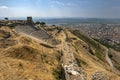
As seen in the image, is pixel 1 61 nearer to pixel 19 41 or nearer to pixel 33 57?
pixel 33 57

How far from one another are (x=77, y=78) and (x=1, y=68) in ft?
32.0

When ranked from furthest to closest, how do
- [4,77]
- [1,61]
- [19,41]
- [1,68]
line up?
[19,41] → [1,61] → [1,68] → [4,77]

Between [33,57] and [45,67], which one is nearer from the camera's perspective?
[45,67]

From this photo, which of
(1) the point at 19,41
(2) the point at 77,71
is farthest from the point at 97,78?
(1) the point at 19,41

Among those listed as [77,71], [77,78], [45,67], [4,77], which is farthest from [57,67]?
[4,77]

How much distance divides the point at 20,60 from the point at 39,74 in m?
5.42

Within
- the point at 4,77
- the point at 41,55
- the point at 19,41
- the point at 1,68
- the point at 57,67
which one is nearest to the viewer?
the point at 4,77

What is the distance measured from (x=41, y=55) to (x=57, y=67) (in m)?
4.36

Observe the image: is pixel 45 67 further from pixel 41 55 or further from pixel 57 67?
pixel 41 55

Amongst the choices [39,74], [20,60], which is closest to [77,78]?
[39,74]

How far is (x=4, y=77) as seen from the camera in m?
28.0

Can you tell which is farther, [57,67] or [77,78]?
[57,67]

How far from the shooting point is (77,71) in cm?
3219

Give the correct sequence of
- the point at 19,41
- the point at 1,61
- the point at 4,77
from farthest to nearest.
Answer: the point at 19,41 < the point at 1,61 < the point at 4,77
